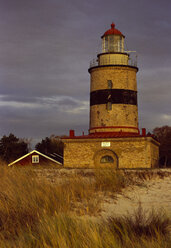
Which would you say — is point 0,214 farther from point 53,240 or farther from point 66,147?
point 66,147

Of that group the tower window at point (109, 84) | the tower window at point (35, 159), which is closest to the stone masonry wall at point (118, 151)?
the tower window at point (109, 84)

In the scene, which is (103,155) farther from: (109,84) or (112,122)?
(109,84)

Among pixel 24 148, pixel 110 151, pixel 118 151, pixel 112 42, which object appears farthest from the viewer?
pixel 24 148

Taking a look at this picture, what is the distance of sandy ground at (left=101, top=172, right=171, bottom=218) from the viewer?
8891 millimetres

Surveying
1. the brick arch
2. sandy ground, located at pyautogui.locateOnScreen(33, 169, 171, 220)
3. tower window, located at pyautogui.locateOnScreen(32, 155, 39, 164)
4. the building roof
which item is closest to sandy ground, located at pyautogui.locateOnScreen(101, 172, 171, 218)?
sandy ground, located at pyautogui.locateOnScreen(33, 169, 171, 220)

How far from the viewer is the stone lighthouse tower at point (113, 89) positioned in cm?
3066

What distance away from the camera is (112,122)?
1204 inches

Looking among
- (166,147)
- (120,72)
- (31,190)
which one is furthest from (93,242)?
(166,147)

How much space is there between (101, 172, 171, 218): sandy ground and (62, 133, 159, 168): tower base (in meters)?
15.3

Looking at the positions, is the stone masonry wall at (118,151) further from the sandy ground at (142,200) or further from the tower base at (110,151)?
the sandy ground at (142,200)

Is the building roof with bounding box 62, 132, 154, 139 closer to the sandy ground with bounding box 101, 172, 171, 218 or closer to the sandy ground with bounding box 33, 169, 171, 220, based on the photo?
the sandy ground with bounding box 33, 169, 171, 220

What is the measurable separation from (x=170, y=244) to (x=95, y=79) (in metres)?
26.8

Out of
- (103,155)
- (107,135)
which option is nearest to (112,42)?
(107,135)

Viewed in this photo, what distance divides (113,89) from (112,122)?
9.64ft
